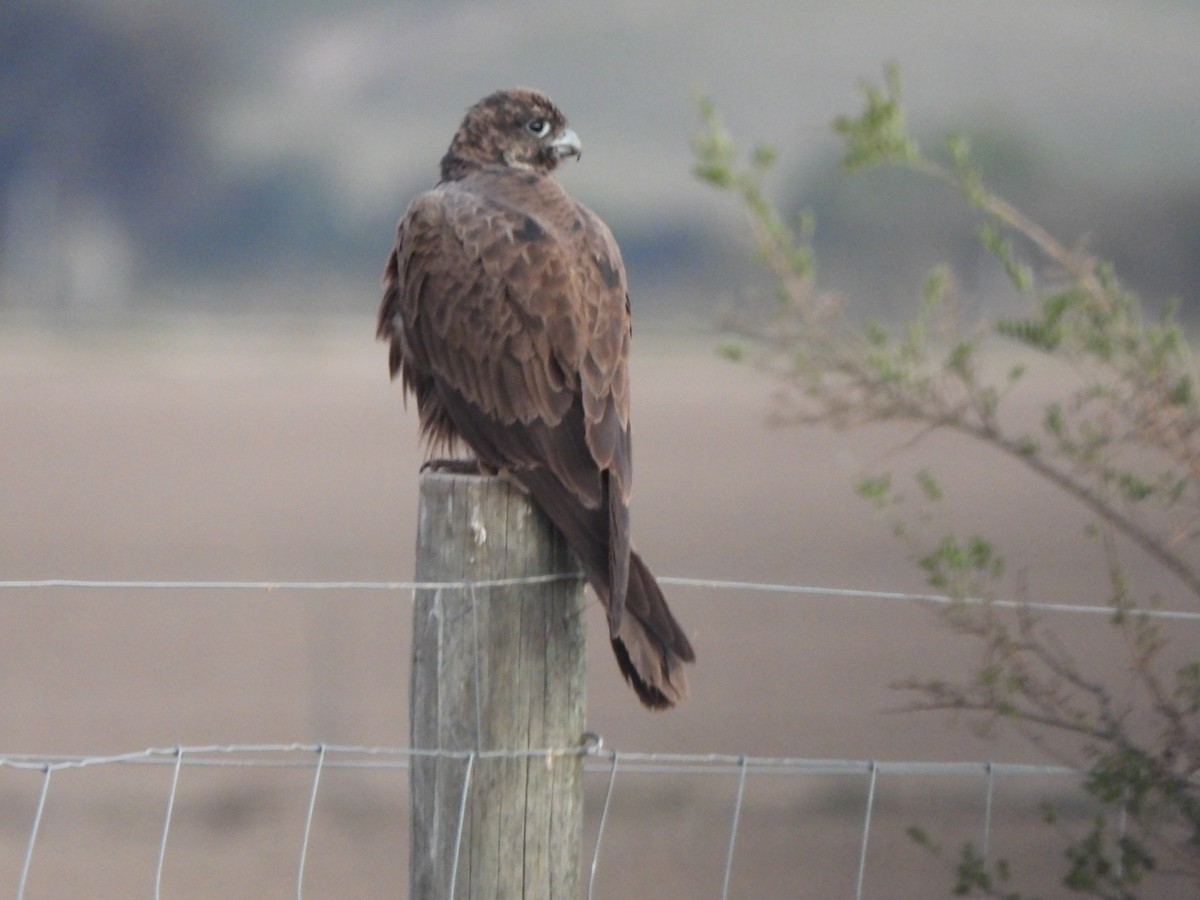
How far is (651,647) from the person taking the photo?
2381 millimetres

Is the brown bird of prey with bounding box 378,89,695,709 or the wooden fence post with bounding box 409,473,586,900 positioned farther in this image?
the brown bird of prey with bounding box 378,89,695,709

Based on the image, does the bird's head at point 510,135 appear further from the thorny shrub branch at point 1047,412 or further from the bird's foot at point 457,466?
the bird's foot at point 457,466

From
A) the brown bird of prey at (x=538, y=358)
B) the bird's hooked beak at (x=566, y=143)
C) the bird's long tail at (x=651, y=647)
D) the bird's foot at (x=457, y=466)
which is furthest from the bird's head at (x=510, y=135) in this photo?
the bird's long tail at (x=651, y=647)

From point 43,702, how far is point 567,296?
7294 millimetres

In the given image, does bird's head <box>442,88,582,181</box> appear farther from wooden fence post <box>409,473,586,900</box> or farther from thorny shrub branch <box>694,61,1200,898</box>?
wooden fence post <box>409,473,586,900</box>

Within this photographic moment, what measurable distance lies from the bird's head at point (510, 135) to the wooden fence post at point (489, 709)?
4.87ft

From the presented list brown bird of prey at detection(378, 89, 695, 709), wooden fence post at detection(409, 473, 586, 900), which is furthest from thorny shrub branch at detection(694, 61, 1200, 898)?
wooden fence post at detection(409, 473, 586, 900)

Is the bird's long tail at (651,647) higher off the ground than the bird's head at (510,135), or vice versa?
the bird's head at (510,135)

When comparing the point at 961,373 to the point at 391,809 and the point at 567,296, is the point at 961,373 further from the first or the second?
the point at 391,809

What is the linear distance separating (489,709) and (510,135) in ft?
5.83

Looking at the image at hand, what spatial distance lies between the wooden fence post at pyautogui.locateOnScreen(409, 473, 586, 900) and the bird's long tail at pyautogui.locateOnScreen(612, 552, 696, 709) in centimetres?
12

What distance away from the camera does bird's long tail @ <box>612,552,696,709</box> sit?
7.73ft

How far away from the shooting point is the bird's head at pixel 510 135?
3.58 m

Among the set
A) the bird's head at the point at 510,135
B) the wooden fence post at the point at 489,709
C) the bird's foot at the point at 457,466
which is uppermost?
the bird's head at the point at 510,135
